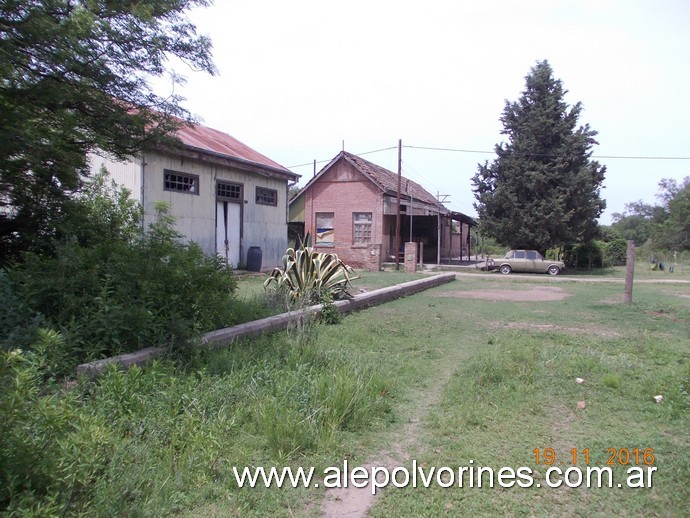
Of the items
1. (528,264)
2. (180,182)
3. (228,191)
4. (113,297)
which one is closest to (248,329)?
(113,297)

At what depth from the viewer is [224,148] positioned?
18109 millimetres

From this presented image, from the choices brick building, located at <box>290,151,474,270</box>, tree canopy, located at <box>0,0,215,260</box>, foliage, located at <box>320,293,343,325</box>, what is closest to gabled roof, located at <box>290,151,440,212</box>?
brick building, located at <box>290,151,474,270</box>

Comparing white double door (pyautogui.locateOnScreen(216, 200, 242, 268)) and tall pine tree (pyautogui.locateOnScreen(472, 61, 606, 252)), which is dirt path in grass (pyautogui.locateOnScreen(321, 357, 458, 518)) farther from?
tall pine tree (pyautogui.locateOnScreen(472, 61, 606, 252))

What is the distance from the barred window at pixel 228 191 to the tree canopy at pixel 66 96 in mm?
9405

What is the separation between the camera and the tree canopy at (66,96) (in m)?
5.76

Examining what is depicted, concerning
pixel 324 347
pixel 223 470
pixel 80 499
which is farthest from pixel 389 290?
pixel 80 499

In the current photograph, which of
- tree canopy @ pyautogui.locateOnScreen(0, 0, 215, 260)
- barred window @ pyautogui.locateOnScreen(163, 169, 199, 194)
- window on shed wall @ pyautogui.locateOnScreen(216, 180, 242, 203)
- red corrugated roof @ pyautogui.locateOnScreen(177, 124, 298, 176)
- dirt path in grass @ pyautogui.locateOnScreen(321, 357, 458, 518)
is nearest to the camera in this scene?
dirt path in grass @ pyautogui.locateOnScreen(321, 357, 458, 518)

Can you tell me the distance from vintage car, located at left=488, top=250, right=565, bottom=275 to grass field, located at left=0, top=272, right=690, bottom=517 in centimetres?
2149

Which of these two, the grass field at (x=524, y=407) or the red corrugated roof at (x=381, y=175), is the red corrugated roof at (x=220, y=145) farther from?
the red corrugated roof at (x=381, y=175)

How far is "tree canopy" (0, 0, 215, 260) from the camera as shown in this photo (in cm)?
576

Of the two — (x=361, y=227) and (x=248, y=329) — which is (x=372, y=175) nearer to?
(x=361, y=227)

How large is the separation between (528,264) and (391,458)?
1025 inches

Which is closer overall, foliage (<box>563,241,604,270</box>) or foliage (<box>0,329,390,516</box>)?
foliage (<box>0,329,390,516</box>)

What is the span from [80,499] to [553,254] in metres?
34.5
